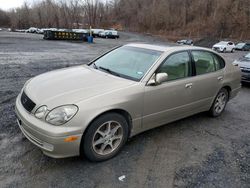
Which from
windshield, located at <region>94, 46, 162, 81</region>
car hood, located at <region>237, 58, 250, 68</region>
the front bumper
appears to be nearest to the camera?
the front bumper

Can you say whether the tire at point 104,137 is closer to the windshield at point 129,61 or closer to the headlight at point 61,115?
the headlight at point 61,115

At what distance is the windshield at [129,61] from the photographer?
10.6 feet

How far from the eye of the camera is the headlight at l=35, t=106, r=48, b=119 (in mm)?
2500

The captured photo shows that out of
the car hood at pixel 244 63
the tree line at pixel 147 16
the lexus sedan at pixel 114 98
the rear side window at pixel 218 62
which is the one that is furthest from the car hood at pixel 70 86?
the tree line at pixel 147 16

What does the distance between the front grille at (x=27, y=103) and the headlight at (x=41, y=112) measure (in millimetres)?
131

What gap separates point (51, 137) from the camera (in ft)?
7.79

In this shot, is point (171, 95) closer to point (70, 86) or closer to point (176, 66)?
point (176, 66)

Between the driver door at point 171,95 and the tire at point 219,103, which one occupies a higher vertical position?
the driver door at point 171,95

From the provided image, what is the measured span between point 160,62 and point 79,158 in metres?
1.82

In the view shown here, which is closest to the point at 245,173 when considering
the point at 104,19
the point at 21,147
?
the point at 21,147

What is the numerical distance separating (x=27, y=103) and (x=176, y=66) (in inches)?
91.7

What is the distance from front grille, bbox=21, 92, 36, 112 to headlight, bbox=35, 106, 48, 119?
5.2 inches

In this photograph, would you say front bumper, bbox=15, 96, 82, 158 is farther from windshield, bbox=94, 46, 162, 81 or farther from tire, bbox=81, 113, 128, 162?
windshield, bbox=94, 46, 162, 81

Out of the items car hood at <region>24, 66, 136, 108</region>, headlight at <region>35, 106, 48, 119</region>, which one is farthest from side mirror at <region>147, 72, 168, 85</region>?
headlight at <region>35, 106, 48, 119</region>
